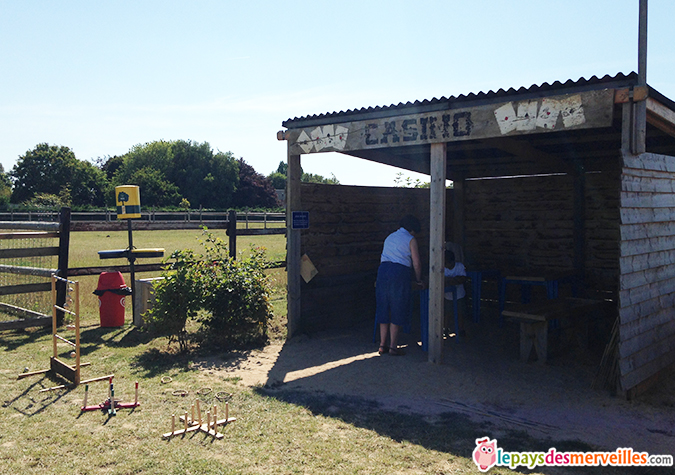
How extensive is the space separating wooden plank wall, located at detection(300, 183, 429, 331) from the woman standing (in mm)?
1549

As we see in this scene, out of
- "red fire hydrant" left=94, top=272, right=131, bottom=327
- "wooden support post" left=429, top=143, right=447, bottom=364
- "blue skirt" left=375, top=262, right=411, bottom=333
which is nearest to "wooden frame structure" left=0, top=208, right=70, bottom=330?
"red fire hydrant" left=94, top=272, right=131, bottom=327

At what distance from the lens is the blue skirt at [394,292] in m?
6.68

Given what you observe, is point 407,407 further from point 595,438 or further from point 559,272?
point 559,272

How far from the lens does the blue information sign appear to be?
7.74 meters

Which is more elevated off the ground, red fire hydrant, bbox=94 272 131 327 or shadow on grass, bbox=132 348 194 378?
red fire hydrant, bbox=94 272 131 327

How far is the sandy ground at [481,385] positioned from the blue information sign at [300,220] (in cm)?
157

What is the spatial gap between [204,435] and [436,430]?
1.88 meters

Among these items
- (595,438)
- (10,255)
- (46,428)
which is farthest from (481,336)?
(10,255)

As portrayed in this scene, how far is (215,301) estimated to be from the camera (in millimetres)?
7090

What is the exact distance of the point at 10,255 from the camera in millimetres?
8188

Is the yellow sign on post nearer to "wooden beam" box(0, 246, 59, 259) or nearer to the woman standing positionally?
"wooden beam" box(0, 246, 59, 259)

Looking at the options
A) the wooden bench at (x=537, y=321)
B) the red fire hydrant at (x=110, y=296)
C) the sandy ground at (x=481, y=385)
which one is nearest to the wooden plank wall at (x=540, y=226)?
the wooden bench at (x=537, y=321)

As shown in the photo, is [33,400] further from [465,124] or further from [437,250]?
[465,124]

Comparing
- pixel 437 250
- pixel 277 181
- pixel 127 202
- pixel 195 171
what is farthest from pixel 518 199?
pixel 277 181
